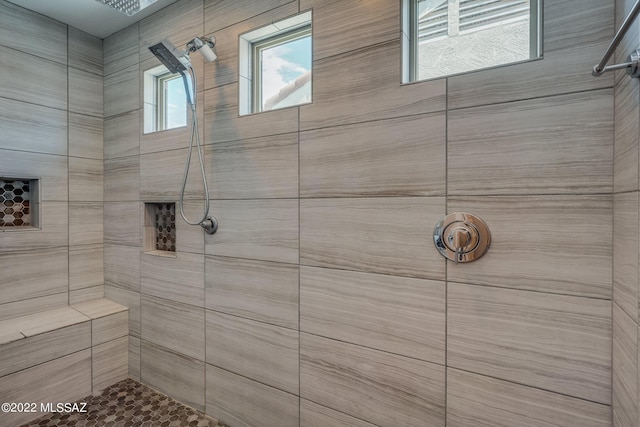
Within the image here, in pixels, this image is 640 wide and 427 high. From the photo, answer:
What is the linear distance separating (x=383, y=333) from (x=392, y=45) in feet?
3.86

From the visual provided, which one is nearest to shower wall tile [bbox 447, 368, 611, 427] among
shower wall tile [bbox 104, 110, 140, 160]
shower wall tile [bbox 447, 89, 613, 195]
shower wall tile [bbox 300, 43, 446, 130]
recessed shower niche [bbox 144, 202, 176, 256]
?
shower wall tile [bbox 447, 89, 613, 195]

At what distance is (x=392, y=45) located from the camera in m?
1.33

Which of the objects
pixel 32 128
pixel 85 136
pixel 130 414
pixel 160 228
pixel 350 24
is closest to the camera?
pixel 350 24

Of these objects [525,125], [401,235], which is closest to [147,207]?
[401,235]

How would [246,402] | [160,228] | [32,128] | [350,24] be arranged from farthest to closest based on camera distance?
[160,228] → [32,128] → [246,402] → [350,24]

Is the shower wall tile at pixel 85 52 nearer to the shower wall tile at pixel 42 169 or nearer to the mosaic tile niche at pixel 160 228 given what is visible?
the shower wall tile at pixel 42 169

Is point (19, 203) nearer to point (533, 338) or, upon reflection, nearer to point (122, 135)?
point (122, 135)

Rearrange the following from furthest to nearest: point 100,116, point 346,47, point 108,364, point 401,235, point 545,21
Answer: point 100,116, point 108,364, point 346,47, point 401,235, point 545,21

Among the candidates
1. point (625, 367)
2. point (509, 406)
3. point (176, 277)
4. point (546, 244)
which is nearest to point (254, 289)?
point (176, 277)

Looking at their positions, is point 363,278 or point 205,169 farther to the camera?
point 205,169

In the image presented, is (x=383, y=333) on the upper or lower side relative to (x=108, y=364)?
upper

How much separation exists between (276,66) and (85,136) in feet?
5.16

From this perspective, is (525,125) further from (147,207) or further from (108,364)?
(108,364)

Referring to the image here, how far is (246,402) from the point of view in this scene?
69.1 inches
